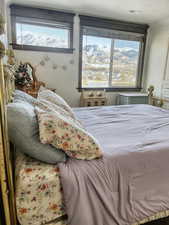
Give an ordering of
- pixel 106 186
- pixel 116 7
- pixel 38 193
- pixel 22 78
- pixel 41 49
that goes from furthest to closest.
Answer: pixel 41 49
pixel 116 7
pixel 22 78
pixel 106 186
pixel 38 193

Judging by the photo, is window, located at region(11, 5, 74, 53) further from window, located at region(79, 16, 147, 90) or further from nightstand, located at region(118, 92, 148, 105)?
nightstand, located at region(118, 92, 148, 105)

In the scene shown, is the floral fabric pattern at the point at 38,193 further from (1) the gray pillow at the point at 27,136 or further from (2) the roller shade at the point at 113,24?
(2) the roller shade at the point at 113,24

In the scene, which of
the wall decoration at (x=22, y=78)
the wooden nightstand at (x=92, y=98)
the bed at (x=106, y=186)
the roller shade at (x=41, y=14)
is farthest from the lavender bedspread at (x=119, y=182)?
the roller shade at (x=41, y=14)

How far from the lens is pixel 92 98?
3791 mm

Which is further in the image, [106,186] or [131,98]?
[131,98]

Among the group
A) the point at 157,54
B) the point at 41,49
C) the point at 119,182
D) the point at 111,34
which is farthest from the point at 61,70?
the point at 119,182

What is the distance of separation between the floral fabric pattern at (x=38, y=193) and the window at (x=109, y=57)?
3011 millimetres

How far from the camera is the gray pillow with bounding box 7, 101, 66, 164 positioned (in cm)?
97

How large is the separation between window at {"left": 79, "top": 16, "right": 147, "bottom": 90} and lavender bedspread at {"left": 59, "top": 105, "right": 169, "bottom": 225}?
271cm

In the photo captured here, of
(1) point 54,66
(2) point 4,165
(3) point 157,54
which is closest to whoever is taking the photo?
(2) point 4,165

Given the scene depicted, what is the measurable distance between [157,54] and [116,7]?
1.57 meters

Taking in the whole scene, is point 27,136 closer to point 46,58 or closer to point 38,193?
point 38,193

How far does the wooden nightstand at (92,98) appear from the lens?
3758 millimetres

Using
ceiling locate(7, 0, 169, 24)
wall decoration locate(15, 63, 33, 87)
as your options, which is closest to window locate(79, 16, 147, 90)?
ceiling locate(7, 0, 169, 24)
